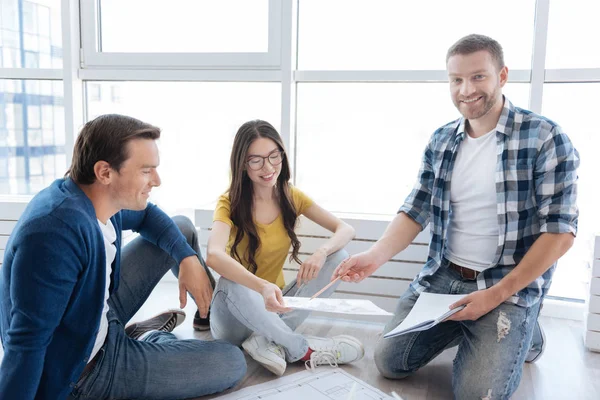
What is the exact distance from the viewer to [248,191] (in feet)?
6.64

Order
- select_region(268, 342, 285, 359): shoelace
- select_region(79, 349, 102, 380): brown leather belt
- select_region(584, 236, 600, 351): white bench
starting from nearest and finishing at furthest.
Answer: select_region(79, 349, 102, 380): brown leather belt
select_region(268, 342, 285, 359): shoelace
select_region(584, 236, 600, 351): white bench

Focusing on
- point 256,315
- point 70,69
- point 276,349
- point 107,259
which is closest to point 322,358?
point 276,349

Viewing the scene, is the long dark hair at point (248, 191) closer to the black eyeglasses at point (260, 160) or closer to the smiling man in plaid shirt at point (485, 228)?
the black eyeglasses at point (260, 160)

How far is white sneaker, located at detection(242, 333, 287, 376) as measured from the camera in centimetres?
176

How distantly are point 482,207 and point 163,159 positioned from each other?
67.9 inches

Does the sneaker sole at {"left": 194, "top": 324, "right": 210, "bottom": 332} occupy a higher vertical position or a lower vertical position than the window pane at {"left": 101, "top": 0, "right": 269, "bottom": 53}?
lower

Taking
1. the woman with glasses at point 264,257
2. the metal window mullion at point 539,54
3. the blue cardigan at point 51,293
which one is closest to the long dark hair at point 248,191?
the woman with glasses at point 264,257

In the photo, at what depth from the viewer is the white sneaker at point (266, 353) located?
69.2 inches

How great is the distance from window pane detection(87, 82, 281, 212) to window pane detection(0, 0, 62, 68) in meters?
0.29

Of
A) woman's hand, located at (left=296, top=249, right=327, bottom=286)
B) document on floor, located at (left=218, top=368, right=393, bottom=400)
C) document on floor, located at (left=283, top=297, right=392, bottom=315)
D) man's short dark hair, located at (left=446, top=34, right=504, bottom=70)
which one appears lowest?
document on floor, located at (left=218, top=368, right=393, bottom=400)

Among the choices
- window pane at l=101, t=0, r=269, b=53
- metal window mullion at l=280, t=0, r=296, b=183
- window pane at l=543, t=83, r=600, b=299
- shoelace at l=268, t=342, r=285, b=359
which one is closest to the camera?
shoelace at l=268, t=342, r=285, b=359

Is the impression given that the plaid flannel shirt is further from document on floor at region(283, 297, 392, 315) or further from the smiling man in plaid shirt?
document on floor at region(283, 297, 392, 315)

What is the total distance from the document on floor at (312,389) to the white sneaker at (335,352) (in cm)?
7

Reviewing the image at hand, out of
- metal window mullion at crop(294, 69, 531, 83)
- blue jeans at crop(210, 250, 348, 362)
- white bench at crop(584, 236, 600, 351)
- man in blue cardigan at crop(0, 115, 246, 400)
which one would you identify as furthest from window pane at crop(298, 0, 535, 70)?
man in blue cardigan at crop(0, 115, 246, 400)
